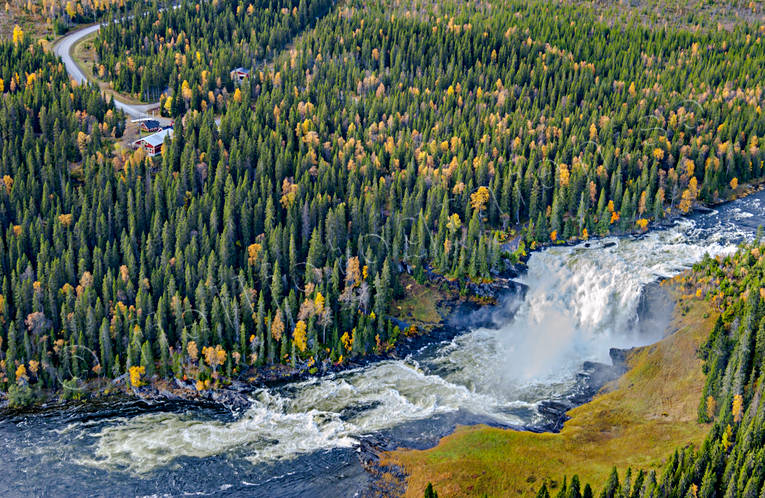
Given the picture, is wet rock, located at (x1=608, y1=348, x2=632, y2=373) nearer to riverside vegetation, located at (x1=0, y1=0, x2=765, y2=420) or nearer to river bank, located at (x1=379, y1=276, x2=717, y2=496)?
river bank, located at (x1=379, y1=276, x2=717, y2=496)

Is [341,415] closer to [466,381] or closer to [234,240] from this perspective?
[466,381]

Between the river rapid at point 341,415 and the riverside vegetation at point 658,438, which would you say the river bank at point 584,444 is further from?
the river rapid at point 341,415

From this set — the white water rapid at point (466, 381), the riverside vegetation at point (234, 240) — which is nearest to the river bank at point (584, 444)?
the white water rapid at point (466, 381)

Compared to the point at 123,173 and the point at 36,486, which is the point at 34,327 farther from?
the point at 123,173

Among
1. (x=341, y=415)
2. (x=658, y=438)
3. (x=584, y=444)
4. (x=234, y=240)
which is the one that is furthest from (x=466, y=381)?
(x=234, y=240)

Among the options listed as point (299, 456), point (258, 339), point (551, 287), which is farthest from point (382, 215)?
point (299, 456)

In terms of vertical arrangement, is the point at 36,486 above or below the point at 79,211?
below
